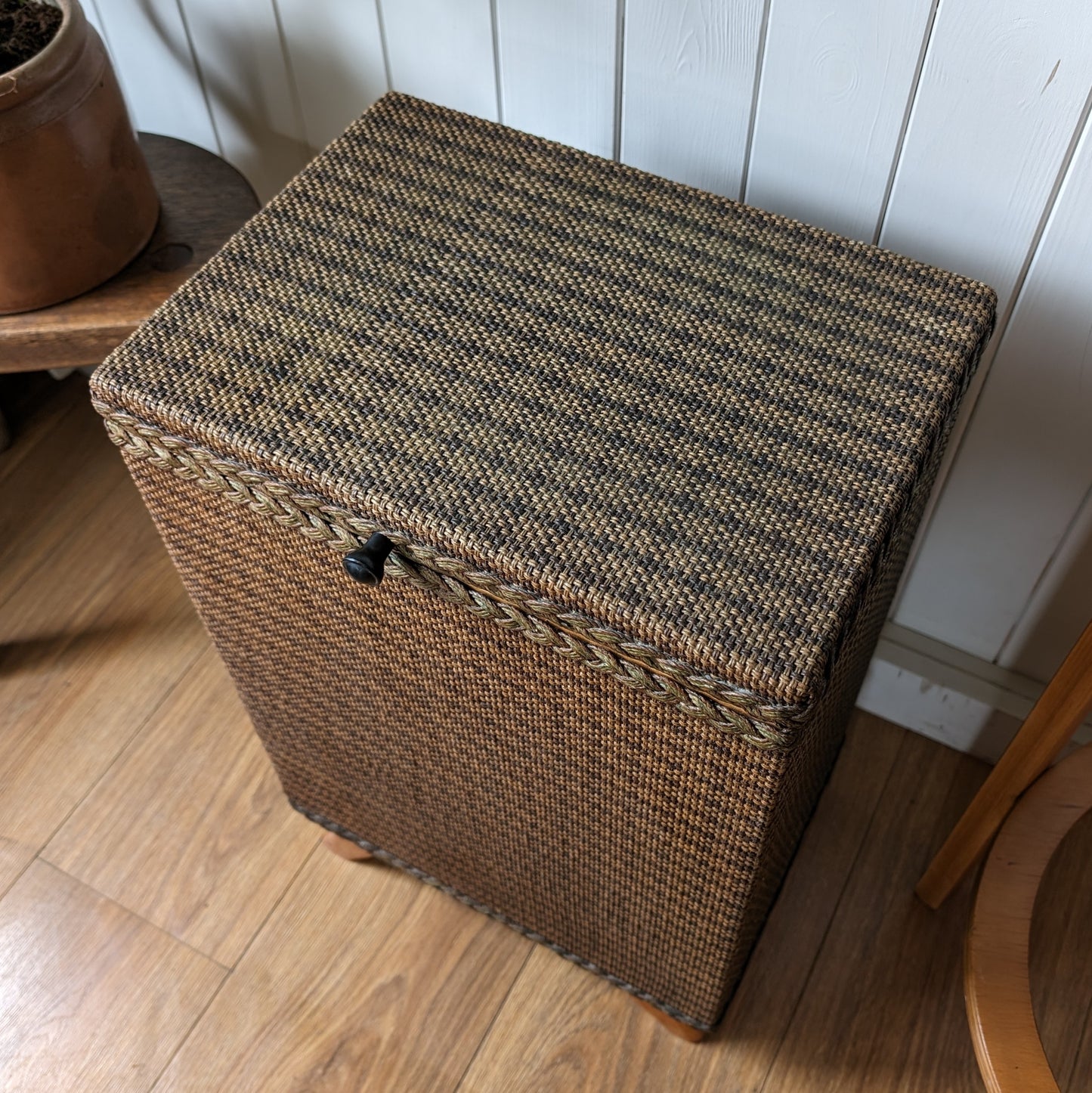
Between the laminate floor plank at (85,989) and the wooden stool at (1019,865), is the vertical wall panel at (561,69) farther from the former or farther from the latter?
the laminate floor plank at (85,989)

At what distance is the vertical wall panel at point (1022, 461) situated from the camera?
78 cm

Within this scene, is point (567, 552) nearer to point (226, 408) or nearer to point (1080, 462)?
point (226, 408)

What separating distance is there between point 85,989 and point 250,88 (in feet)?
2.90

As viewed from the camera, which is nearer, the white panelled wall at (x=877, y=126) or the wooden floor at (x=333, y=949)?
the white panelled wall at (x=877, y=126)

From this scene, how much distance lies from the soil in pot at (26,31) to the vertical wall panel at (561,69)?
1.14ft

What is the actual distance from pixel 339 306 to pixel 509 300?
0.11 metres

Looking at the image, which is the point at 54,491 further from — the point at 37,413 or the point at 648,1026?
the point at 648,1026

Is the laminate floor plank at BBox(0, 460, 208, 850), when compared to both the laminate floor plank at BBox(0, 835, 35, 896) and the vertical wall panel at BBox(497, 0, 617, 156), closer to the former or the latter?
the laminate floor plank at BBox(0, 835, 35, 896)

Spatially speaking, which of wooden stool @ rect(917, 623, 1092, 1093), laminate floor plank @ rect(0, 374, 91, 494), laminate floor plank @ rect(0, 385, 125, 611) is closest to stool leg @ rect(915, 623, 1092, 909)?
wooden stool @ rect(917, 623, 1092, 1093)

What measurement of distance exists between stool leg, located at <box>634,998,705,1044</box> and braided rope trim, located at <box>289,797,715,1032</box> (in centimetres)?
1

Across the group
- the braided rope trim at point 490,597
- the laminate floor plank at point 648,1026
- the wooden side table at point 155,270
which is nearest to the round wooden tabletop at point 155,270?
the wooden side table at point 155,270

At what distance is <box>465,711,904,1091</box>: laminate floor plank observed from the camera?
1.01m

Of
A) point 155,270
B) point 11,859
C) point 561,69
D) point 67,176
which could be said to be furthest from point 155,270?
point 11,859

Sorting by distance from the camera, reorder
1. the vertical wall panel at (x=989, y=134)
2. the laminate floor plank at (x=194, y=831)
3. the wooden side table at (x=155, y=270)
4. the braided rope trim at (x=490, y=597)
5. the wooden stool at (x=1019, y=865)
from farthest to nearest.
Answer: the laminate floor plank at (x=194, y=831), the wooden side table at (x=155, y=270), the wooden stool at (x=1019, y=865), the vertical wall panel at (x=989, y=134), the braided rope trim at (x=490, y=597)
